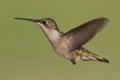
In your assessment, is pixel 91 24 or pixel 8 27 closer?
pixel 91 24

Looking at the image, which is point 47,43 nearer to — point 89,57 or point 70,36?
point 89,57

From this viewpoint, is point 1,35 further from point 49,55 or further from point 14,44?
point 49,55

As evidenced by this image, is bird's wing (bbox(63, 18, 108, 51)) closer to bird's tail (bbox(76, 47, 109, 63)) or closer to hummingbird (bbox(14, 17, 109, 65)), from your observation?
hummingbird (bbox(14, 17, 109, 65))

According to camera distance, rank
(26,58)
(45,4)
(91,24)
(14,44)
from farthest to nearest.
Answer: (45,4) → (14,44) → (26,58) → (91,24)

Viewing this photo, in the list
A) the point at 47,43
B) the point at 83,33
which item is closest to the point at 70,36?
the point at 83,33

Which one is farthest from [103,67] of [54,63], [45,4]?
[45,4]

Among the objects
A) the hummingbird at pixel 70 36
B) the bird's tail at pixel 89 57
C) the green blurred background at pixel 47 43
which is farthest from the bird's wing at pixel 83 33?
the green blurred background at pixel 47 43

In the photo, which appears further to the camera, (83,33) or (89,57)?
(89,57)
